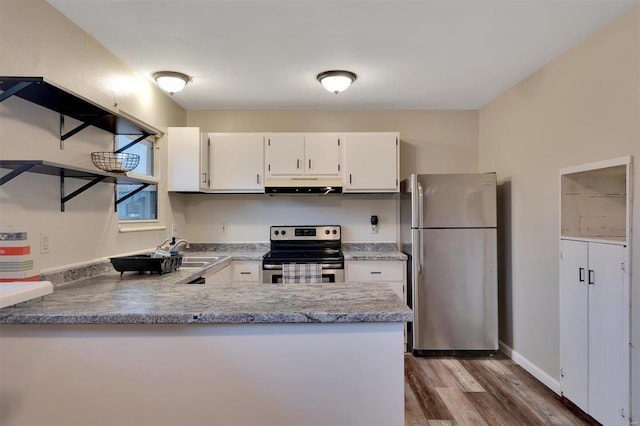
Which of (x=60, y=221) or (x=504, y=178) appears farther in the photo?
(x=504, y=178)

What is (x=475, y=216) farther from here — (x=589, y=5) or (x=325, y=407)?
(x=325, y=407)

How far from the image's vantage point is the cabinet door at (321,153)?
3395mm

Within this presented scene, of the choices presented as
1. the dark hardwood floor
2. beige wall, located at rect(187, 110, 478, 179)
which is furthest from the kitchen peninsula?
beige wall, located at rect(187, 110, 478, 179)

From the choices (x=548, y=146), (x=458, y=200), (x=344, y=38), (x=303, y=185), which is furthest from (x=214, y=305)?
(x=548, y=146)

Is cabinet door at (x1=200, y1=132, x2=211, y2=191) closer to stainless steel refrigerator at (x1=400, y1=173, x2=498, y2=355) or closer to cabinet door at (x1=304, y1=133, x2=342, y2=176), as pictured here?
cabinet door at (x1=304, y1=133, x2=342, y2=176)

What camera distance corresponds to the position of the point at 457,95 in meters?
3.22

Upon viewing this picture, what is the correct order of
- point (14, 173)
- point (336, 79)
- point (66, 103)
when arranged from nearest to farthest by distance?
point (14, 173) → point (66, 103) → point (336, 79)

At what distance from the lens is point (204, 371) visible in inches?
53.9

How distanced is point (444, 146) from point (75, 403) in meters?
3.67

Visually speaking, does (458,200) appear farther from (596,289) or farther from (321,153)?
(321,153)

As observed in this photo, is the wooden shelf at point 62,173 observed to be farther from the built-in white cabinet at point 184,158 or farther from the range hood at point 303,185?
the range hood at point 303,185

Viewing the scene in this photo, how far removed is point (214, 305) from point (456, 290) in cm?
235

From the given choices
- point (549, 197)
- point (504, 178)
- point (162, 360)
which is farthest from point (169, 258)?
point (504, 178)

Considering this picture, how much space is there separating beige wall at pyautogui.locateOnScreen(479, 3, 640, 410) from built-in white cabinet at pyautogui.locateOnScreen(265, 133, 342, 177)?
1599mm
